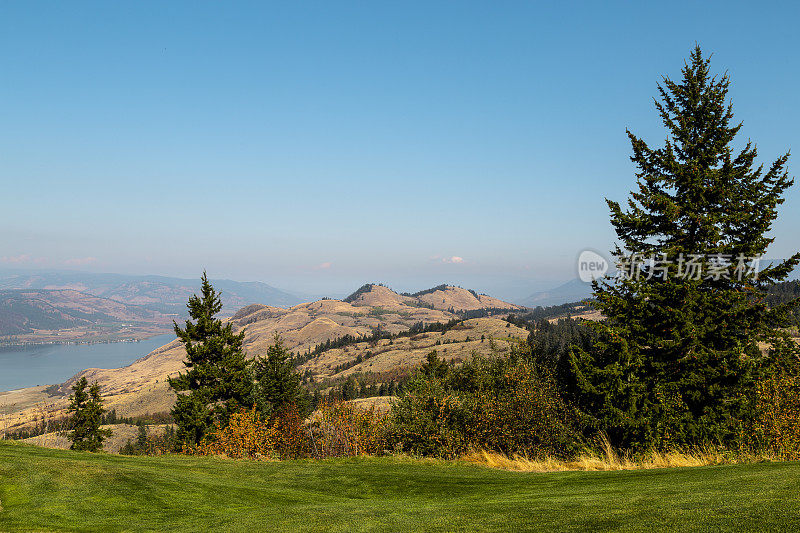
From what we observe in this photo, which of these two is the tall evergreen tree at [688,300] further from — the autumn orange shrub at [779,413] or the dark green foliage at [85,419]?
the dark green foliage at [85,419]

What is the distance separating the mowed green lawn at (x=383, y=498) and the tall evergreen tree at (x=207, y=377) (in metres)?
31.9

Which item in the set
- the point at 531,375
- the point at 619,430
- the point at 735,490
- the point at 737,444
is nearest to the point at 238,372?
the point at 531,375

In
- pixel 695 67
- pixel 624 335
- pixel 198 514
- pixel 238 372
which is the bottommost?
pixel 238 372

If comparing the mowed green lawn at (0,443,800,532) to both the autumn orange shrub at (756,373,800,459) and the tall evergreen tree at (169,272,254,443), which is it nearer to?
the autumn orange shrub at (756,373,800,459)

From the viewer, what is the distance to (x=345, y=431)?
27125 millimetres

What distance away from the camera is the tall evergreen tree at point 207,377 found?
47.1 metres

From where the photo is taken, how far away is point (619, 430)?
2311cm

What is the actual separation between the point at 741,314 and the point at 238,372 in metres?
46.0

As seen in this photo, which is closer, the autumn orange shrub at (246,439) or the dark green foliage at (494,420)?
the dark green foliage at (494,420)

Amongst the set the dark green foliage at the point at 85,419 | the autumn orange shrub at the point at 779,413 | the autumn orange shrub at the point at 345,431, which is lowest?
the dark green foliage at the point at 85,419

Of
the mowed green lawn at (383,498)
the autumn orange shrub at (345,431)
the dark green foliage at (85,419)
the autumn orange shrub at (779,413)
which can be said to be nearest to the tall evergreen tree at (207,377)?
the dark green foliage at (85,419)

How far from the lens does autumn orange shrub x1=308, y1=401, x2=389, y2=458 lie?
26672 millimetres

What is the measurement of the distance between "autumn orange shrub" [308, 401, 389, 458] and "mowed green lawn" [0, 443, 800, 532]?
10.1 m

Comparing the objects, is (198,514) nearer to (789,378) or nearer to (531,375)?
(531,375)
